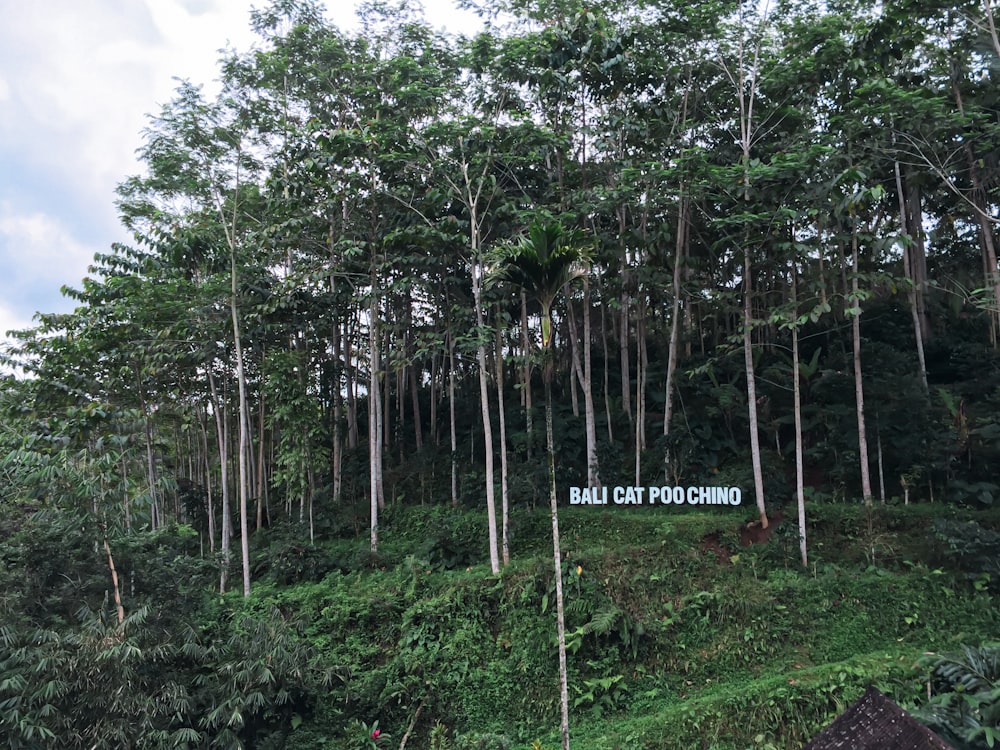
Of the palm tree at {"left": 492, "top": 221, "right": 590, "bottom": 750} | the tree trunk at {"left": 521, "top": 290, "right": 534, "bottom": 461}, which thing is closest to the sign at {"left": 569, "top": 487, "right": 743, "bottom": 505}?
the tree trunk at {"left": 521, "top": 290, "right": 534, "bottom": 461}

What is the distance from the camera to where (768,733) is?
5984 millimetres

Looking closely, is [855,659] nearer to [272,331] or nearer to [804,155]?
[804,155]

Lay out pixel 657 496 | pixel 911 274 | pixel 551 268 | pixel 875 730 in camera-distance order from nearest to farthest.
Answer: pixel 875 730
pixel 551 268
pixel 657 496
pixel 911 274

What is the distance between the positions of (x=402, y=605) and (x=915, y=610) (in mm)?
6516

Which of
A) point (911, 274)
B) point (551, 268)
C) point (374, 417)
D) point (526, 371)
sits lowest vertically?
point (374, 417)

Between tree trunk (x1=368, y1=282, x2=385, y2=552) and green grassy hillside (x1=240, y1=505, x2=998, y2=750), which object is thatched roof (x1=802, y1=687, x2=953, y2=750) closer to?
green grassy hillside (x1=240, y1=505, x2=998, y2=750)

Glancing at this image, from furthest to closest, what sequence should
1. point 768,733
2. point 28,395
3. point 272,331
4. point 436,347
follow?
point 272,331 → point 28,395 → point 436,347 → point 768,733

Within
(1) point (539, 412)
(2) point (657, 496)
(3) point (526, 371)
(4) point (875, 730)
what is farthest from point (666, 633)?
(1) point (539, 412)

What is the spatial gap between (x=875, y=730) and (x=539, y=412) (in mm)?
9176

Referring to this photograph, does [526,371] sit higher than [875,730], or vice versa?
[526,371]

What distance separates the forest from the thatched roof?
7.09ft

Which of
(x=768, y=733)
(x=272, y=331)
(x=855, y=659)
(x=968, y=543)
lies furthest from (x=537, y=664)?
(x=272, y=331)

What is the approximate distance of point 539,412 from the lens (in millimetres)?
12422

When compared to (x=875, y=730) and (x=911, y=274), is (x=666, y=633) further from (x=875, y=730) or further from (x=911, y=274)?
(x=911, y=274)
